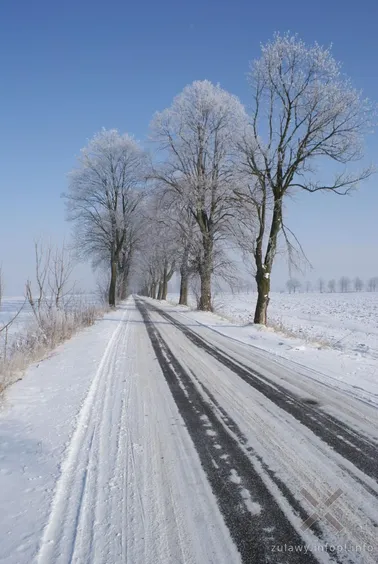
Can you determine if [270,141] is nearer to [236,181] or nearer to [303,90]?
[303,90]

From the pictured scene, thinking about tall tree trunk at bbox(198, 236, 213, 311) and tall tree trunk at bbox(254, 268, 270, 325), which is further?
tall tree trunk at bbox(198, 236, 213, 311)

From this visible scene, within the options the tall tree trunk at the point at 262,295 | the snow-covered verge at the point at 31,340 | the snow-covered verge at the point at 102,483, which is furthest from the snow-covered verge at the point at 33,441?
the tall tree trunk at the point at 262,295

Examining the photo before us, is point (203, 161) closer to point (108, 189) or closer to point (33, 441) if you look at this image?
point (108, 189)

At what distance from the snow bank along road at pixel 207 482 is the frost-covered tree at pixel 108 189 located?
19.7m

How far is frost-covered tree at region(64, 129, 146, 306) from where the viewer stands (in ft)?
73.6

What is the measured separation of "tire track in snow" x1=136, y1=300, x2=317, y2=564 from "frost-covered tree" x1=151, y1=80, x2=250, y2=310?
1533 centimetres

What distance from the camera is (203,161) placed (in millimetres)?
20453

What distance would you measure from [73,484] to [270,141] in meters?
13.6

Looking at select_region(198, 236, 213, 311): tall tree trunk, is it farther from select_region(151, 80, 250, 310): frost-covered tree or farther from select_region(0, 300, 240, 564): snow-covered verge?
select_region(0, 300, 240, 564): snow-covered verge

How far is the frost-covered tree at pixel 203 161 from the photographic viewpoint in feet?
61.8

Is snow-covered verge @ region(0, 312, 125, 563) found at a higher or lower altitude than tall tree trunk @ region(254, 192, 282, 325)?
lower

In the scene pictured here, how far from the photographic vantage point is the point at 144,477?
281 cm

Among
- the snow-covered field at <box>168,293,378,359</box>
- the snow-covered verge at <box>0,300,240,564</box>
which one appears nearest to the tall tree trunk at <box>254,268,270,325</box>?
the snow-covered field at <box>168,293,378,359</box>

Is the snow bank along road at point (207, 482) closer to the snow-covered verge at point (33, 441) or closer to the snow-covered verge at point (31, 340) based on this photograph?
the snow-covered verge at point (33, 441)
